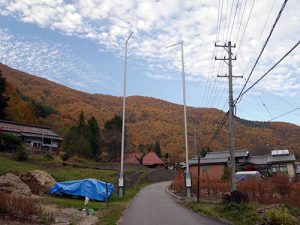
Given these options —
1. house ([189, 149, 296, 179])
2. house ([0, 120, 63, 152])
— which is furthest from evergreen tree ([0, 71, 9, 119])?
house ([189, 149, 296, 179])

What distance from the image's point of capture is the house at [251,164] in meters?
58.2

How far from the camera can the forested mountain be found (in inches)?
2298

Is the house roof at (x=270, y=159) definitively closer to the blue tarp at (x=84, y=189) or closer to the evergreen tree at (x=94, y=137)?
the evergreen tree at (x=94, y=137)

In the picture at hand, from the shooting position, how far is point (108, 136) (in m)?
71.6

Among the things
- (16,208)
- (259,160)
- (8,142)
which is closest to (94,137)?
(8,142)

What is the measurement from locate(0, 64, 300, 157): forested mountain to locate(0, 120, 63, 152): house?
9.57 meters

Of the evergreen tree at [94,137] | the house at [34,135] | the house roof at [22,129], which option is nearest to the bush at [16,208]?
the house roof at [22,129]

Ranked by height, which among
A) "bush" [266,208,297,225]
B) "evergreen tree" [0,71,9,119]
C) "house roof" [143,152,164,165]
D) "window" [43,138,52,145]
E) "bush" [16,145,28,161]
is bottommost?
"bush" [266,208,297,225]

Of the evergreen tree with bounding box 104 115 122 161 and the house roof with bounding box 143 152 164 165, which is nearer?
the evergreen tree with bounding box 104 115 122 161

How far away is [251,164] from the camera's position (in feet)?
202

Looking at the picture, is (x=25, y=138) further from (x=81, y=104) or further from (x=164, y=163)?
(x=81, y=104)

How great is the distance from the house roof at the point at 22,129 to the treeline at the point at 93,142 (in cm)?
396

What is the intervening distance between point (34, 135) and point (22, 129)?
2.10m

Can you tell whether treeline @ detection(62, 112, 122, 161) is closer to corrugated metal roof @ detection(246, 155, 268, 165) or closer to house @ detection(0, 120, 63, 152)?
house @ detection(0, 120, 63, 152)
